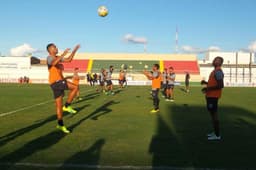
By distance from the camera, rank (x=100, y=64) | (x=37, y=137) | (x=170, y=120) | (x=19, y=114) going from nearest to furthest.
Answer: (x=37, y=137) < (x=170, y=120) < (x=19, y=114) < (x=100, y=64)

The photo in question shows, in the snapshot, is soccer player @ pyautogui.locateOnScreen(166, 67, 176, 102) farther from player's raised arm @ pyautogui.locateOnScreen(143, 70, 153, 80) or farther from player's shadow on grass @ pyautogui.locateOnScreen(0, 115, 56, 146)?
player's shadow on grass @ pyautogui.locateOnScreen(0, 115, 56, 146)

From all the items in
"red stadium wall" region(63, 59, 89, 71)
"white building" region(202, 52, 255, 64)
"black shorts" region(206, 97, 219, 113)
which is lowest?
"black shorts" region(206, 97, 219, 113)

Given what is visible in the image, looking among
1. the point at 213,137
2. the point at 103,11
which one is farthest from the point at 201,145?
the point at 103,11

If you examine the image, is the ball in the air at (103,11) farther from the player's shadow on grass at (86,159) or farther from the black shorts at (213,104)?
the player's shadow on grass at (86,159)

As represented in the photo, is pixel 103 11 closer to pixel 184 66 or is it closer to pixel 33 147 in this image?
pixel 33 147

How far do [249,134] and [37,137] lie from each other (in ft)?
18.3

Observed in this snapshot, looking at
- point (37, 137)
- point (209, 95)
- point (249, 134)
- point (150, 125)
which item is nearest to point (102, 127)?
point (150, 125)

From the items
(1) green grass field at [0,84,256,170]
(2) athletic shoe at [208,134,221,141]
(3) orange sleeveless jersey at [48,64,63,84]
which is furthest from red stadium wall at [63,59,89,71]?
(2) athletic shoe at [208,134,221,141]

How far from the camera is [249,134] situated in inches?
371

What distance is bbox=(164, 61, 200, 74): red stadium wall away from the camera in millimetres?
72000

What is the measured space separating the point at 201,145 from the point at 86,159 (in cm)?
286

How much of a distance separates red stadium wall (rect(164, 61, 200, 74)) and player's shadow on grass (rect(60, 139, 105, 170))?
212 ft

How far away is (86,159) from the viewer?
21.3 ft

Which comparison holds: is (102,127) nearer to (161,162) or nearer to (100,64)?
(161,162)
